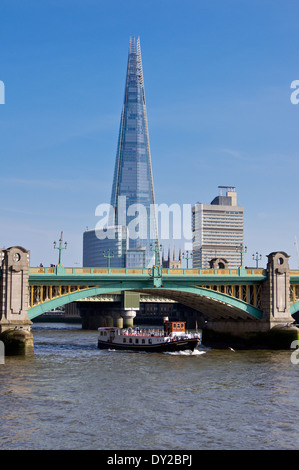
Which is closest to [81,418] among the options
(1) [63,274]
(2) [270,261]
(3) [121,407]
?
(3) [121,407]

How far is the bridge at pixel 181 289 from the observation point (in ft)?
268

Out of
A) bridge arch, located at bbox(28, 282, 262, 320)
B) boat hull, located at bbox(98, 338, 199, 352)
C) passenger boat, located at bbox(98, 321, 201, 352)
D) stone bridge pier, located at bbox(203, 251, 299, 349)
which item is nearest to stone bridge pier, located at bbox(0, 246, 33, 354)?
bridge arch, located at bbox(28, 282, 262, 320)

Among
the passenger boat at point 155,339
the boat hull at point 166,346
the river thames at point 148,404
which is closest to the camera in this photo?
the river thames at point 148,404

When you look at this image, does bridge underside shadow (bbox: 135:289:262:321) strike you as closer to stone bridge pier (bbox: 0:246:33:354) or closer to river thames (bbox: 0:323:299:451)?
river thames (bbox: 0:323:299:451)

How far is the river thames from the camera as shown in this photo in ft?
124

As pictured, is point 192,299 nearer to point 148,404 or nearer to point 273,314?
point 273,314

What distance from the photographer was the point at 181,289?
9138cm

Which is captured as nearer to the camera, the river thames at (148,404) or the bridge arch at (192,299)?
the river thames at (148,404)

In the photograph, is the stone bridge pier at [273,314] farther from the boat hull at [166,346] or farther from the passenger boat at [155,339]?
the boat hull at [166,346]

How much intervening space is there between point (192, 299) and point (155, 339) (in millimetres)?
12794

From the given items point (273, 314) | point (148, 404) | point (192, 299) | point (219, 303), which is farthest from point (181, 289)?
point (148, 404)

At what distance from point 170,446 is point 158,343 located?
176 feet

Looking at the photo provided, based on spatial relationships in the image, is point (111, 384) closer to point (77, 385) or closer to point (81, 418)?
point (77, 385)

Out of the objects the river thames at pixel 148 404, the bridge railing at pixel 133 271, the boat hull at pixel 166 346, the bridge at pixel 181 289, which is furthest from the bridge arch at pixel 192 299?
the river thames at pixel 148 404
